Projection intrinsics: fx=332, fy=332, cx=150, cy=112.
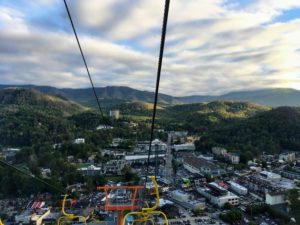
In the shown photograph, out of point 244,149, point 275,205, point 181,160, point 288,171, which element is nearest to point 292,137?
point 244,149

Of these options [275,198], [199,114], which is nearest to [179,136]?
[199,114]

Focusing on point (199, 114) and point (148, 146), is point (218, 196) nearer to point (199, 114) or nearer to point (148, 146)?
point (148, 146)

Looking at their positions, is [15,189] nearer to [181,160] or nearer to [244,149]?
[181,160]

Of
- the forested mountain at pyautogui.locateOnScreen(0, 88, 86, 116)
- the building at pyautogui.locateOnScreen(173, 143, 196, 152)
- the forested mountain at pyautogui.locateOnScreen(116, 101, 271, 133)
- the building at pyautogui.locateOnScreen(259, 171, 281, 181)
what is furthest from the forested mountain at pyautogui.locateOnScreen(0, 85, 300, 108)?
the building at pyautogui.locateOnScreen(259, 171, 281, 181)

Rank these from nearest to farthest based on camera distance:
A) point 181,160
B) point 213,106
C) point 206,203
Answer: point 206,203 → point 181,160 → point 213,106

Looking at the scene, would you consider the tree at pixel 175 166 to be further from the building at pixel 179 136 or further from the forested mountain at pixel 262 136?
the building at pixel 179 136
